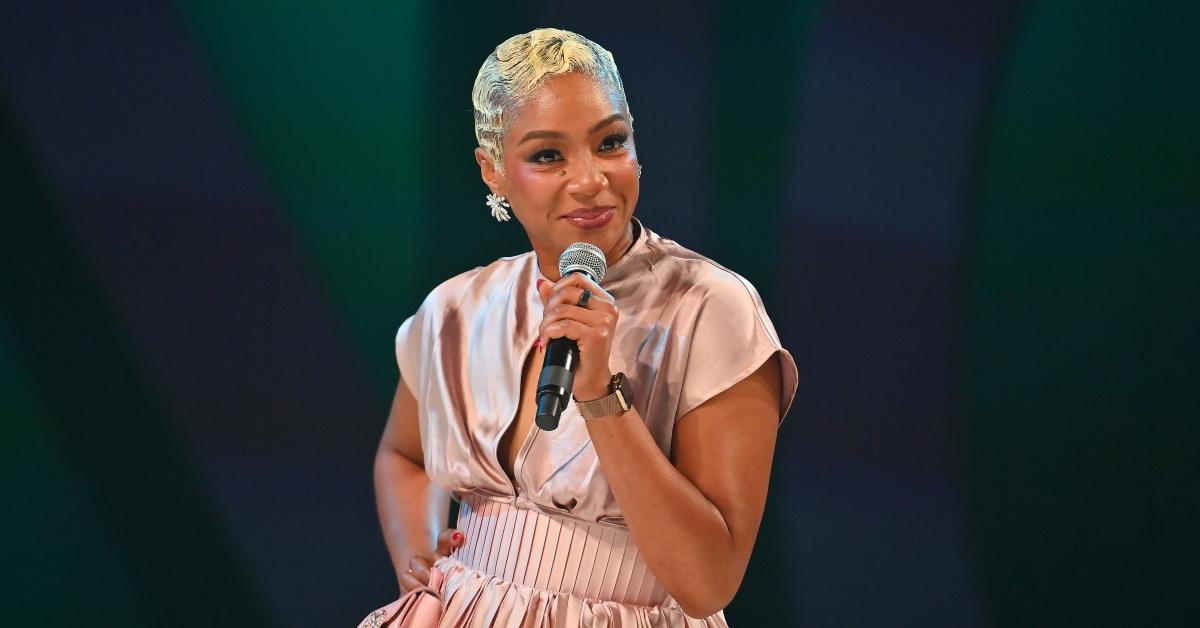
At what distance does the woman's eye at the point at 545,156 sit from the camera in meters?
1.48

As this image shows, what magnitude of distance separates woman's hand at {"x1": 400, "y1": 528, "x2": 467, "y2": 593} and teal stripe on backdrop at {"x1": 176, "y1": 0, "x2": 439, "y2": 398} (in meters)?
1.09

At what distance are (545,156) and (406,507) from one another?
0.65 m

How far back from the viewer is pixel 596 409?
131 cm

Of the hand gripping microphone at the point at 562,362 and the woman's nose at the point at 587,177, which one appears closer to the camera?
the hand gripping microphone at the point at 562,362

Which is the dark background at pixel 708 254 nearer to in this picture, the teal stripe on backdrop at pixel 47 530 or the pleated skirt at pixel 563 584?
the teal stripe on backdrop at pixel 47 530

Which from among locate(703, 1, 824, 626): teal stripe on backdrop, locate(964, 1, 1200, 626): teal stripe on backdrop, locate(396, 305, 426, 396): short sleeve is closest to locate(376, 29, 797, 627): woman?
locate(396, 305, 426, 396): short sleeve

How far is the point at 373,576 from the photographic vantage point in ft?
8.96

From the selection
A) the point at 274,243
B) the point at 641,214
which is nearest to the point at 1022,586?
the point at 641,214

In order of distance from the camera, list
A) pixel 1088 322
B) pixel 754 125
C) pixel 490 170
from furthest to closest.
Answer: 1. pixel 754 125
2. pixel 1088 322
3. pixel 490 170

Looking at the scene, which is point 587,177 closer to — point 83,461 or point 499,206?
point 499,206

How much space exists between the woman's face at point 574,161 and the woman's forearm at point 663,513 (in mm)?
294

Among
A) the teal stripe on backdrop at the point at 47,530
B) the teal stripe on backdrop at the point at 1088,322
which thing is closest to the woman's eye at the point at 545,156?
the teal stripe on backdrop at the point at 1088,322

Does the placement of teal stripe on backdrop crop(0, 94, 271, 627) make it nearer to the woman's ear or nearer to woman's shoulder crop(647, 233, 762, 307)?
the woman's ear

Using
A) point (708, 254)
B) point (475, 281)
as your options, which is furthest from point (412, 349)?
point (708, 254)
